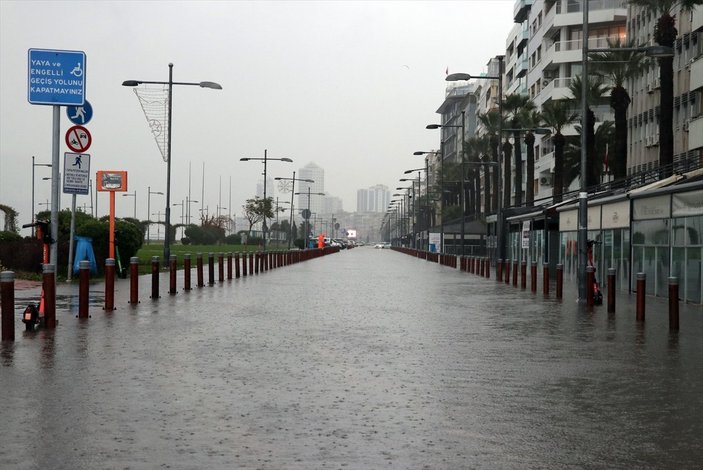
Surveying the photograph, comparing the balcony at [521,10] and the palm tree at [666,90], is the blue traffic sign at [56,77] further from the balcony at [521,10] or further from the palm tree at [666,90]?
the balcony at [521,10]

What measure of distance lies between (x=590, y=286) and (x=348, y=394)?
13.5m

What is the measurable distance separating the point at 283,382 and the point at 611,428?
3.40 meters

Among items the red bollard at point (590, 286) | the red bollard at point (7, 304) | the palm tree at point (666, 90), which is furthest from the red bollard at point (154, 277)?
the palm tree at point (666, 90)

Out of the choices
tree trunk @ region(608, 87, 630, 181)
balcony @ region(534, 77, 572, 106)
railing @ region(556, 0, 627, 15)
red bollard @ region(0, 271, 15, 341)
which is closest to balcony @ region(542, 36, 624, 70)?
balcony @ region(534, 77, 572, 106)

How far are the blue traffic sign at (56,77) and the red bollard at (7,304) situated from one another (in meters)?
4.74

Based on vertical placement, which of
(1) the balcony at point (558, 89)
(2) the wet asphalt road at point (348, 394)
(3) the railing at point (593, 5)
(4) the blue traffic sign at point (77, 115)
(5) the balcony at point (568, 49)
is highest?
(3) the railing at point (593, 5)

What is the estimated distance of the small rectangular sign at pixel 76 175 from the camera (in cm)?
2152

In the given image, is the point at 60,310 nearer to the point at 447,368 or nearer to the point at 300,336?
the point at 300,336

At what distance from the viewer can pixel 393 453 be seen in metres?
6.53

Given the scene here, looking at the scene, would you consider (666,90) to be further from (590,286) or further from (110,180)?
(110,180)

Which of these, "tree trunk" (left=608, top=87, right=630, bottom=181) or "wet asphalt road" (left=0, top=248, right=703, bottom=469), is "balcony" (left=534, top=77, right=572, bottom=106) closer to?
"tree trunk" (left=608, top=87, right=630, bottom=181)

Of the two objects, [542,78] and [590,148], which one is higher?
[542,78]

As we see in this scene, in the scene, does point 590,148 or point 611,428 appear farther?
point 590,148

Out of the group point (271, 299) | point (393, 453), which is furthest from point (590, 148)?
point (393, 453)
